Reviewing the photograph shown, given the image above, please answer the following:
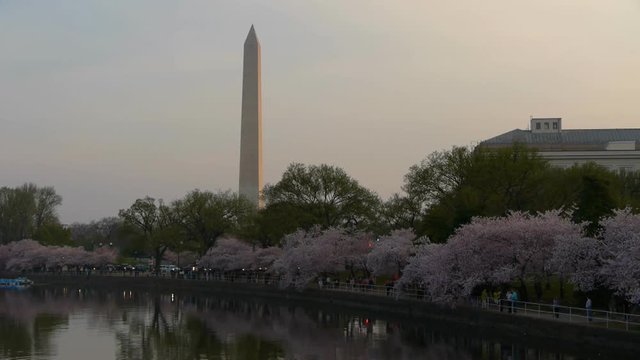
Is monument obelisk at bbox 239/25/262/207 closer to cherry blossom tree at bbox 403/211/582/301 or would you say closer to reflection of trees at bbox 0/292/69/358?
reflection of trees at bbox 0/292/69/358

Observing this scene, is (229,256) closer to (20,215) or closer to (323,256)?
(323,256)

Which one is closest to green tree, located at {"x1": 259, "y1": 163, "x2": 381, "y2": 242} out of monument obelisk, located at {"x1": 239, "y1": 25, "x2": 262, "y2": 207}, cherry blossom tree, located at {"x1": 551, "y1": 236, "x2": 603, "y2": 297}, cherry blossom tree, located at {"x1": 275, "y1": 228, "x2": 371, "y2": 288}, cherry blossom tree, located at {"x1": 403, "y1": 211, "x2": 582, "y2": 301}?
cherry blossom tree, located at {"x1": 275, "y1": 228, "x2": 371, "y2": 288}

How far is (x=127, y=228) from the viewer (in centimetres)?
11369

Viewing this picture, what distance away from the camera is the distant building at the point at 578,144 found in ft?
306

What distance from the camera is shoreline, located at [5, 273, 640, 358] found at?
34.9 metres

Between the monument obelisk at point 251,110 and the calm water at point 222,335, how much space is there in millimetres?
29560

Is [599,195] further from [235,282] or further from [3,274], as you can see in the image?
[3,274]

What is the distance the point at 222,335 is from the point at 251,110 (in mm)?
53856

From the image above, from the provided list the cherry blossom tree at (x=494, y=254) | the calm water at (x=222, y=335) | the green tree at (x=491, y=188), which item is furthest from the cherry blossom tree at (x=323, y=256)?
the cherry blossom tree at (x=494, y=254)

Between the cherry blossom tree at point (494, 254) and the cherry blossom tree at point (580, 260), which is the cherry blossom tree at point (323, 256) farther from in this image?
the cherry blossom tree at point (580, 260)

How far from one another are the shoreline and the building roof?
33172mm

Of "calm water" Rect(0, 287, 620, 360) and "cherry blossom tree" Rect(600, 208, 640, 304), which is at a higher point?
"cherry blossom tree" Rect(600, 208, 640, 304)

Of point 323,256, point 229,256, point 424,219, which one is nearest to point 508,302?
point 424,219

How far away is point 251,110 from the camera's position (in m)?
99.6
